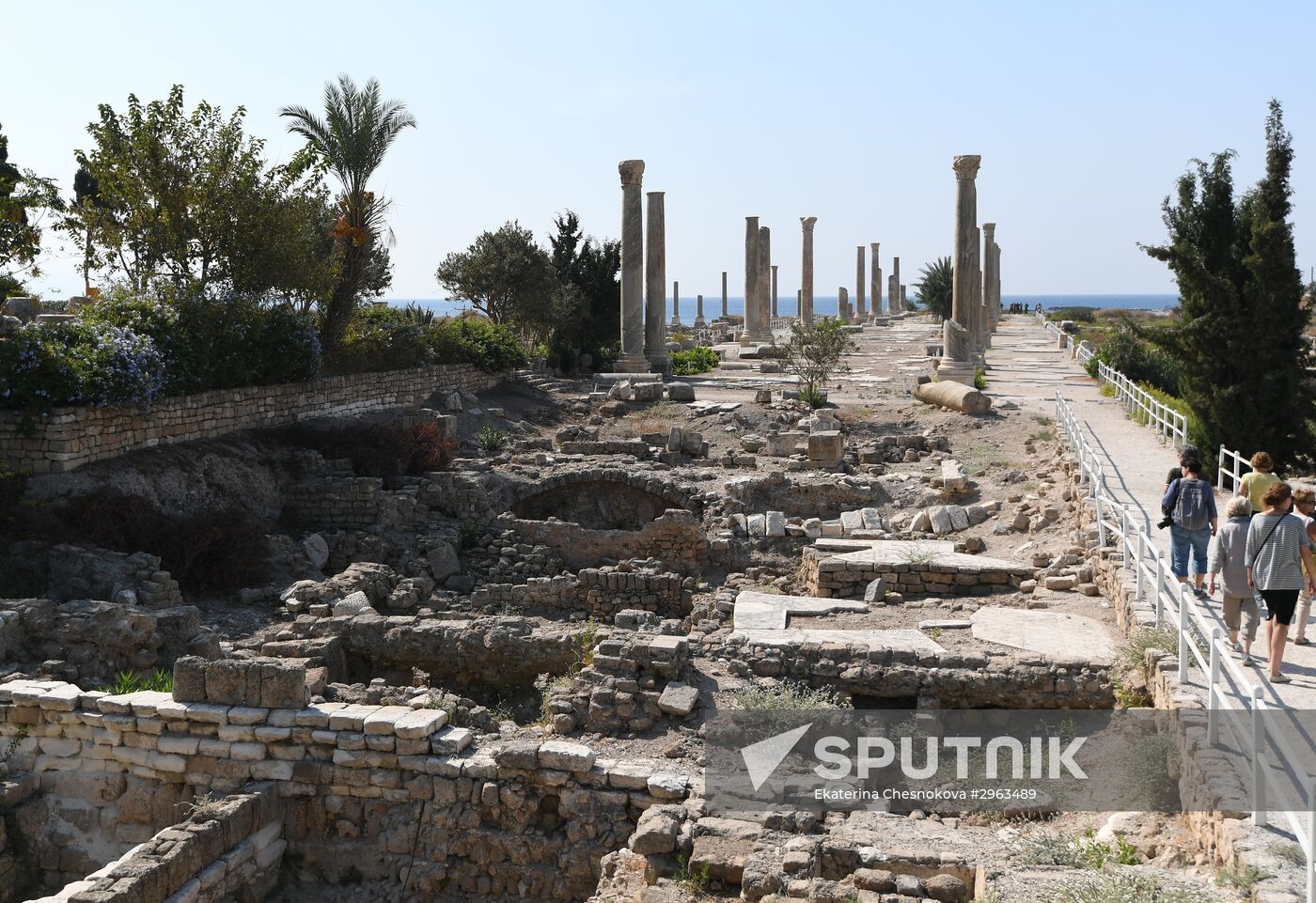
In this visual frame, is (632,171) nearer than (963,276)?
No

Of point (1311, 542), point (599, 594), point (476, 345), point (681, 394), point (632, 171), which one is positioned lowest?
point (599, 594)

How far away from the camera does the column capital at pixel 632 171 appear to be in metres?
33.0

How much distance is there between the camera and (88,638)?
11375 millimetres

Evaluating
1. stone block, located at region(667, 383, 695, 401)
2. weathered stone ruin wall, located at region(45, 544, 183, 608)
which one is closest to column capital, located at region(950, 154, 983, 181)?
stone block, located at region(667, 383, 695, 401)

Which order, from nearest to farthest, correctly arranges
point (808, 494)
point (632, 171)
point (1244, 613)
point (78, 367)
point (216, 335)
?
point (1244, 613) < point (78, 367) < point (808, 494) < point (216, 335) < point (632, 171)

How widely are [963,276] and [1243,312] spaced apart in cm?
1170

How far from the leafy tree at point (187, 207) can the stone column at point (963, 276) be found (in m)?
15.8

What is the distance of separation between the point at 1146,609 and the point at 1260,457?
1841 millimetres

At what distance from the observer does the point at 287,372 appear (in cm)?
2177

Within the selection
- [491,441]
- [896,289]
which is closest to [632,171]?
[491,441]

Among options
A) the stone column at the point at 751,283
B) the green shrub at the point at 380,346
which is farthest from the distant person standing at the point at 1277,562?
the stone column at the point at 751,283

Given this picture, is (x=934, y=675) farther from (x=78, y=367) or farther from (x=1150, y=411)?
(x=78, y=367)

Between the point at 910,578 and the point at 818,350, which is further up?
the point at 818,350

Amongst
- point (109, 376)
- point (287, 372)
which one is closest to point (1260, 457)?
point (109, 376)
